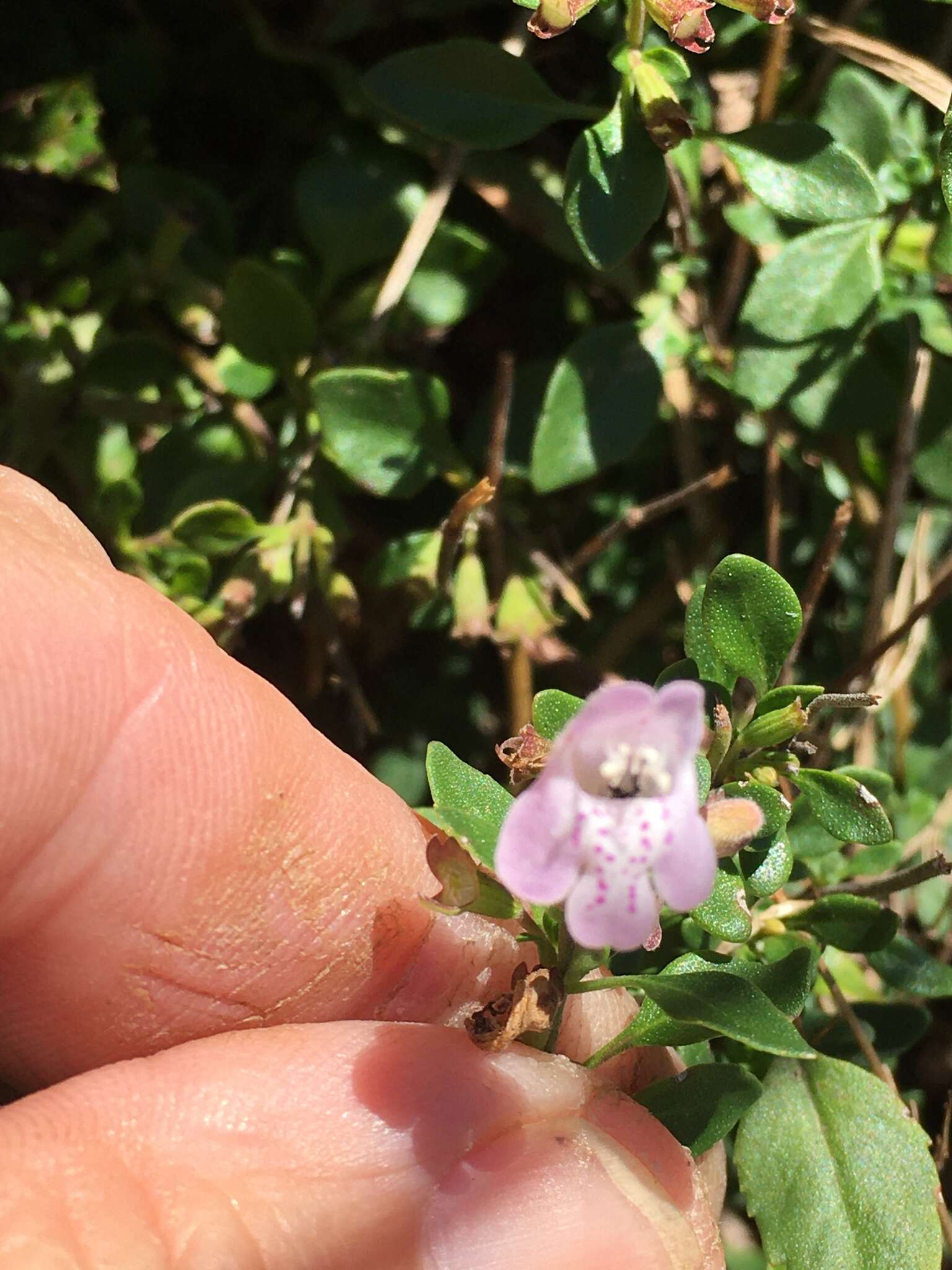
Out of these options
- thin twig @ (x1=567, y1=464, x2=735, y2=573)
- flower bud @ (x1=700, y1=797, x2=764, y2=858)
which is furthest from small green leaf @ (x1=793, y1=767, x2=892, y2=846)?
thin twig @ (x1=567, y1=464, x2=735, y2=573)

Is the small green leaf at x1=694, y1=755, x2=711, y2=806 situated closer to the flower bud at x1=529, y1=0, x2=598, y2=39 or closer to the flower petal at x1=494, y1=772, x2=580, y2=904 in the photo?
the flower petal at x1=494, y1=772, x2=580, y2=904

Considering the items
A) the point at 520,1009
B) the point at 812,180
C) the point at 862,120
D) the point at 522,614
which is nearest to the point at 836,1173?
the point at 520,1009

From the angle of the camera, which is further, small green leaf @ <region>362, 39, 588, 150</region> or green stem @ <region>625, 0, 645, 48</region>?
small green leaf @ <region>362, 39, 588, 150</region>

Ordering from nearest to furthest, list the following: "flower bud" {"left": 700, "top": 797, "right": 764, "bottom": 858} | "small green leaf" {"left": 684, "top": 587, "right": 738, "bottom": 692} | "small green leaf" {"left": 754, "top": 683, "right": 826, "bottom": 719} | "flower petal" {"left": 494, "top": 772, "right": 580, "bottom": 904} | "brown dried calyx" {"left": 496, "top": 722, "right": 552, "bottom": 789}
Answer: "flower petal" {"left": 494, "top": 772, "right": 580, "bottom": 904} → "flower bud" {"left": 700, "top": 797, "right": 764, "bottom": 858} → "brown dried calyx" {"left": 496, "top": 722, "right": 552, "bottom": 789} → "small green leaf" {"left": 754, "top": 683, "right": 826, "bottom": 719} → "small green leaf" {"left": 684, "top": 587, "right": 738, "bottom": 692}

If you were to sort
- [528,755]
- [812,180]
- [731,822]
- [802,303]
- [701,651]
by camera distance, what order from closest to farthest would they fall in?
[731,822] → [528,755] → [701,651] → [812,180] → [802,303]

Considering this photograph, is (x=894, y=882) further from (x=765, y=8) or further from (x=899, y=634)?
(x=765, y=8)

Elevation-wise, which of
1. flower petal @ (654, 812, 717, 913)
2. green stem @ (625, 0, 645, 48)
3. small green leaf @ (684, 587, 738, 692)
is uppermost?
green stem @ (625, 0, 645, 48)
